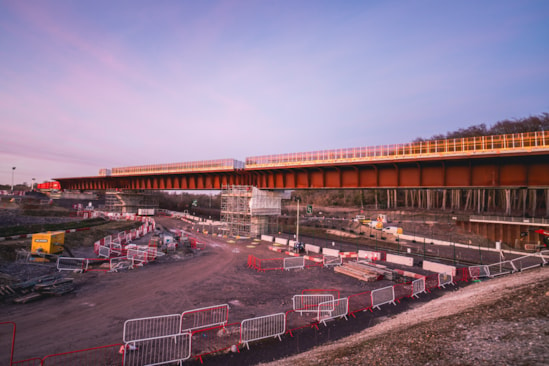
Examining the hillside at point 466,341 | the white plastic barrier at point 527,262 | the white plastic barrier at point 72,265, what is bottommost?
the white plastic barrier at point 527,262

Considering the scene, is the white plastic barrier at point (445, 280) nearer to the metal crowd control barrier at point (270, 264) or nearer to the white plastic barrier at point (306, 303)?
the white plastic barrier at point (306, 303)

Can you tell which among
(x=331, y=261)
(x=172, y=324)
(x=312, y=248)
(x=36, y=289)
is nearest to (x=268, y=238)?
(x=312, y=248)

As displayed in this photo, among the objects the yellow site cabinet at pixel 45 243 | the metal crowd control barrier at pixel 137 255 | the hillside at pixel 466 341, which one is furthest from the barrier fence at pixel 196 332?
the yellow site cabinet at pixel 45 243

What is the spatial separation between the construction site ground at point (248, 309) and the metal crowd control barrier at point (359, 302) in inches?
21.3

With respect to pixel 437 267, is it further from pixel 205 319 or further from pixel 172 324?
pixel 172 324

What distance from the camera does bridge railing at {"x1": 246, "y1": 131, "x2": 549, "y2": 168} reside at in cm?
2087

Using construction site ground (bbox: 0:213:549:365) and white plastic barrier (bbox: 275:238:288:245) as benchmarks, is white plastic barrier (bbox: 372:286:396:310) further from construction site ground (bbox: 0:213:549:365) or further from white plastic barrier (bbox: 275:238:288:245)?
white plastic barrier (bbox: 275:238:288:245)

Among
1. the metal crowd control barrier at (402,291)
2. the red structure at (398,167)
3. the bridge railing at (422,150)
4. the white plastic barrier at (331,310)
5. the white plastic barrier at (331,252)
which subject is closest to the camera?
the white plastic barrier at (331,310)

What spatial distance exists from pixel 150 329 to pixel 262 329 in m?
4.45

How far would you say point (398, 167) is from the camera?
26312 mm

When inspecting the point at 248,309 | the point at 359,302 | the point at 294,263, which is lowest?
the point at 294,263

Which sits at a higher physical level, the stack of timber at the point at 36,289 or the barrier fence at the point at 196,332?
the stack of timber at the point at 36,289

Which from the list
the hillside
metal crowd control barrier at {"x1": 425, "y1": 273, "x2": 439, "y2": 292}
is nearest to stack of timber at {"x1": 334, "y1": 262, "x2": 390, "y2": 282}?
metal crowd control barrier at {"x1": 425, "y1": 273, "x2": 439, "y2": 292}

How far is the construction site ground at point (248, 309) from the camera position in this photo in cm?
763
